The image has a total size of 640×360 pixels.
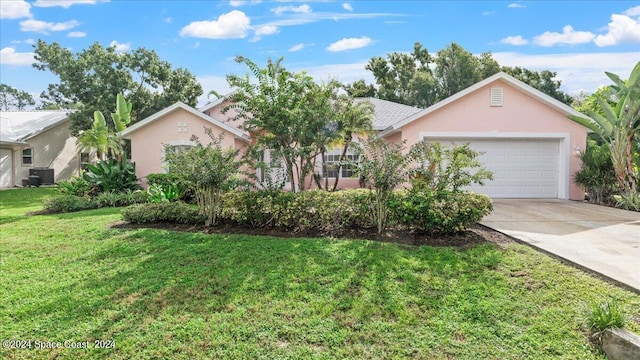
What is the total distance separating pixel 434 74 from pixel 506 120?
77.2 ft

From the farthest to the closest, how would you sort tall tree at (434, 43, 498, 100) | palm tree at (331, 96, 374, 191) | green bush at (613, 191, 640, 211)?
tall tree at (434, 43, 498, 100) < palm tree at (331, 96, 374, 191) < green bush at (613, 191, 640, 211)

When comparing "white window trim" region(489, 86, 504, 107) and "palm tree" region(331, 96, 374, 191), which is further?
"white window trim" region(489, 86, 504, 107)

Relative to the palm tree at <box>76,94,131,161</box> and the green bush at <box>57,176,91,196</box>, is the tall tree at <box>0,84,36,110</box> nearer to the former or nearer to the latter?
the palm tree at <box>76,94,131,161</box>

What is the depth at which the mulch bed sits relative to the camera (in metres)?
6.79

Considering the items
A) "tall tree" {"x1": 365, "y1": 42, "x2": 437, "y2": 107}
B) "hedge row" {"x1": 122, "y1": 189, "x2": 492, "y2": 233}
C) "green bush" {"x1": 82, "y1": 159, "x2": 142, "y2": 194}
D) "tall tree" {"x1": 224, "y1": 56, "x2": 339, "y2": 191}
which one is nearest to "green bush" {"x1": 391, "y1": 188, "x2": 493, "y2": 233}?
"hedge row" {"x1": 122, "y1": 189, "x2": 492, "y2": 233}

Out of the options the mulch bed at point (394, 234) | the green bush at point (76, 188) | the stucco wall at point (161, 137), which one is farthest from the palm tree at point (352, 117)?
the green bush at point (76, 188)

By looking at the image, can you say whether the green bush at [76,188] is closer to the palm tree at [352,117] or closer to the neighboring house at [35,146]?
the palm tree at [352,117]

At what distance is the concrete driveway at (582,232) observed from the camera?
Result: 5418 millimetres

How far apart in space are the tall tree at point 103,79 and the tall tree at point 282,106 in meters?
19.1

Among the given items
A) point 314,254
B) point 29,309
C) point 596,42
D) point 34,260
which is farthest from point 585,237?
point 596,42

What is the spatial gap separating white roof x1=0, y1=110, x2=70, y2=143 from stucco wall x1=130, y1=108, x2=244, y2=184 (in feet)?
35.1

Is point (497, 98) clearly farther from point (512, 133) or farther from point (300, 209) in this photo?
point (300, 209)

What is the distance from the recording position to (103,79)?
2409cm

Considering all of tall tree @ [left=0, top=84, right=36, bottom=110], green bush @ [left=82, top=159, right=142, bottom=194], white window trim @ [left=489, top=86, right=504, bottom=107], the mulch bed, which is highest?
tall tree @ [left=0, top=84, right=36, bottom=110]
